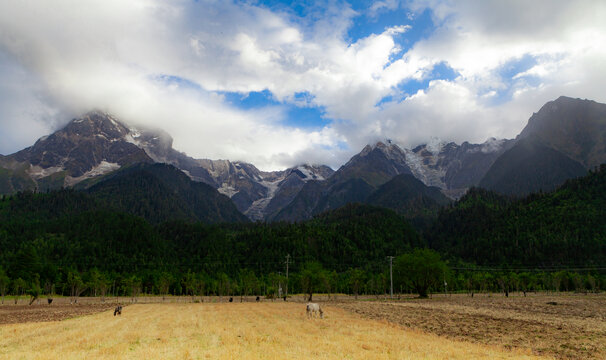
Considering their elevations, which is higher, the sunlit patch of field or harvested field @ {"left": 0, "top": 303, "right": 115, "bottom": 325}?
the sunlit patch of field

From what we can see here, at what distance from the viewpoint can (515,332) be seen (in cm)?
3488

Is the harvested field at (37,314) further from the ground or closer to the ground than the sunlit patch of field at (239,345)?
closer to the ground

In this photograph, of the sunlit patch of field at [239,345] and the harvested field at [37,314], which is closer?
the sunlit patch of field at [239,345]

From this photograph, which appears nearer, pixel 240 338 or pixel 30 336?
pixel 240 338

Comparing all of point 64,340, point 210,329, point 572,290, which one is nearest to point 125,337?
point 64,340

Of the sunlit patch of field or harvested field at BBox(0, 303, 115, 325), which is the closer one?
the sunlit patch of field

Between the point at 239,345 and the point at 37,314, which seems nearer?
the point at 239,345

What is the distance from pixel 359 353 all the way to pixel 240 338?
36.1 ft

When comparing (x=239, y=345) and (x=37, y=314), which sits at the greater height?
(x=239, y=345)

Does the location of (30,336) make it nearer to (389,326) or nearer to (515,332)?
(389,326)

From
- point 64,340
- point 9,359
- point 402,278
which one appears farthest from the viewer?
point 402,278

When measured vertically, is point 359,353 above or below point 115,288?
above

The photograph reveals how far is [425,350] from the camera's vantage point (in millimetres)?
24406

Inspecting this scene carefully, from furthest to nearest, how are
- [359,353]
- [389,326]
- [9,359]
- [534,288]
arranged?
[534,288], [389,326], [359,353], [9,359]
